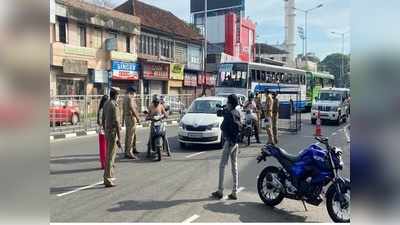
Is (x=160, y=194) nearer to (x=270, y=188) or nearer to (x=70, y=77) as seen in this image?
(x=270, y=188)

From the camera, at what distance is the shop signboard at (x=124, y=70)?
2798cm

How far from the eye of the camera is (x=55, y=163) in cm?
984

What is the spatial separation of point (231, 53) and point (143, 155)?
139 feet

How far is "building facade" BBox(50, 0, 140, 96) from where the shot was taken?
23656mm

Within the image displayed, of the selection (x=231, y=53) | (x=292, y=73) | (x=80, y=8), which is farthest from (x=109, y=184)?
(x=231, y=53)

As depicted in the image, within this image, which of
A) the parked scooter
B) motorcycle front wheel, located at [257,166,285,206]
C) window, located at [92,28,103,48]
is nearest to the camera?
motorcycle front wheel, located at [257,166,285,206]

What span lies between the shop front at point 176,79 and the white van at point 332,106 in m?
15.5

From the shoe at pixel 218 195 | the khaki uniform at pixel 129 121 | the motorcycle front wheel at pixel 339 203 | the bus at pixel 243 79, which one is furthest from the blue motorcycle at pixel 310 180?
the bus at pixel 243 79

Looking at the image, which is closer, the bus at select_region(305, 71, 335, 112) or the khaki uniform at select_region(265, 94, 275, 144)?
the khaki uniform at select_region(265, 94, 275, 144)

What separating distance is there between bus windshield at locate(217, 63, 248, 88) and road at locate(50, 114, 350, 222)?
42.6 ft

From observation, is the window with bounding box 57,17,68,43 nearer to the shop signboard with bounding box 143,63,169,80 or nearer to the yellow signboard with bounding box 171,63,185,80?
the shop signboard with bounding box 143,63,169,80

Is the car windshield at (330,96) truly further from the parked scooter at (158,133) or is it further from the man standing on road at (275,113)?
the parked scooter at (158,133)

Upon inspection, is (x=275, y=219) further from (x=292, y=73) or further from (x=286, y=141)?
(x=292, y=73)

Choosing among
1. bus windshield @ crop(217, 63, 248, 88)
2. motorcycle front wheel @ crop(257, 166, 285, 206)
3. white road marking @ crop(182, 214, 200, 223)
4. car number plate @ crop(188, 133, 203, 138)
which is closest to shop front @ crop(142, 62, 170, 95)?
bus windshield @ crop(217, 63, 248, 88)
